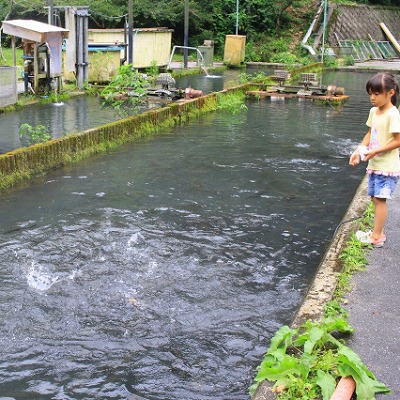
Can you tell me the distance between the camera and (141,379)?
4727 millimetres

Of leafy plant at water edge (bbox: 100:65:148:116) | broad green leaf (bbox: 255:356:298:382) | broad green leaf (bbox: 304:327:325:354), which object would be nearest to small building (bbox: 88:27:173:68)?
leafy plant at water edge (bbox: 100:65:148:116)

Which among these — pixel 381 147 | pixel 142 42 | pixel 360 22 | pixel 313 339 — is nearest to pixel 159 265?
pixel 381 147

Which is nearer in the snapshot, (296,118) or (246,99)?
(296,118)

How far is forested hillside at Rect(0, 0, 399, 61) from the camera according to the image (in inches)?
1261

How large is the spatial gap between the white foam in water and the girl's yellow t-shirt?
322 cm

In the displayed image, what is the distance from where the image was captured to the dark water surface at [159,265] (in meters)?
4.86

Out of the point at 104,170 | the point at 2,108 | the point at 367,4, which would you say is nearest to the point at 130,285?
the point at 104,170

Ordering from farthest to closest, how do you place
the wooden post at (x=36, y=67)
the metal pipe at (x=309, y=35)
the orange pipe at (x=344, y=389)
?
the metal pipe at (x=309, y=35) → the wooden post at (x=36, y=67) → the orange pipe at (x=344, y=389)

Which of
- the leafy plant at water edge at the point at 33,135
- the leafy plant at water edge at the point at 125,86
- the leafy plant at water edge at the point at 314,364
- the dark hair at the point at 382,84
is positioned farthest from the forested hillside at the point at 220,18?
the leafy plant at water edge at the point at 314,364

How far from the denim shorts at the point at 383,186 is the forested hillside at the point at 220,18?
26.7 m

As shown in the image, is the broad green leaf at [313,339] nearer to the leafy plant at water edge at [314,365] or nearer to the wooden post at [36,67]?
A: the leafy plant at water edge at [314,365]

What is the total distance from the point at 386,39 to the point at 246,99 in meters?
24.9

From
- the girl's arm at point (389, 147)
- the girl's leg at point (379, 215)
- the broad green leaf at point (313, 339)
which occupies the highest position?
the girl's arm at point (389, 147)

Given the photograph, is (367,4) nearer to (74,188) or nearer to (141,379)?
(74,188)
